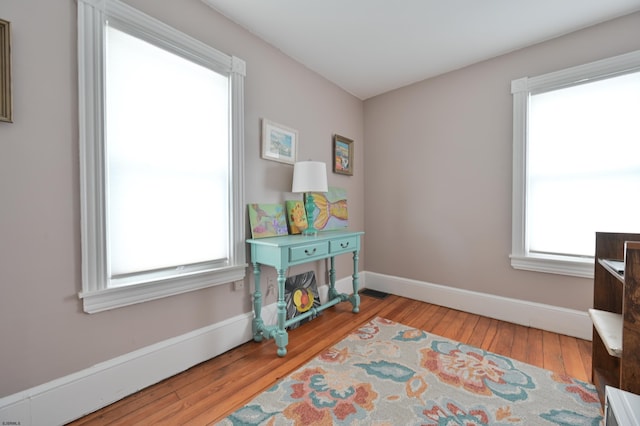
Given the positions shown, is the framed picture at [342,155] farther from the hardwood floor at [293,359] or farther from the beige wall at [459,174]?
the hardwood floor at [293,359]

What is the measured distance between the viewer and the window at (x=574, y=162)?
1.92 m

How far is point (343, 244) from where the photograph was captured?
95.7 inches

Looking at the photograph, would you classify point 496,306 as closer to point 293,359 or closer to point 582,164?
point 582,164

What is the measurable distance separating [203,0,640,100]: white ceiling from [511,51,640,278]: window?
0.37m

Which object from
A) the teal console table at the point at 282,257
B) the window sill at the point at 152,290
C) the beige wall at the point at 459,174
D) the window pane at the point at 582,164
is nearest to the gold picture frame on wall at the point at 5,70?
the window sill at the point at 152,290

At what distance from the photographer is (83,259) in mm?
1335

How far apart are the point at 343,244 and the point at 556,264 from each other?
179 centimetres

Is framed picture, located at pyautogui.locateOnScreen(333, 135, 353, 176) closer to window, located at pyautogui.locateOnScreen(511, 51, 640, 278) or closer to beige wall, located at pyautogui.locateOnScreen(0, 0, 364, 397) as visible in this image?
window, located at pyautogui.locateOnScreen(511, 51, 640, 278)

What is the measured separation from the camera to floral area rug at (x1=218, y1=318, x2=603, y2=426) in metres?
1.30

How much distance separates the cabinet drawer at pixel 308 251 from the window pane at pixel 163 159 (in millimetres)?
522

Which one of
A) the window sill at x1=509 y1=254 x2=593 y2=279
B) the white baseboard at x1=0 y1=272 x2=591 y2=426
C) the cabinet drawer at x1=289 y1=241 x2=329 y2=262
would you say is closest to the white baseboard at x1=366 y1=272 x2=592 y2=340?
the white baseboard at x1=0 y1=272 x2=591 y2=426

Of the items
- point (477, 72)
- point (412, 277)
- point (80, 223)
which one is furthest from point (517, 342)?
point (80, 223)

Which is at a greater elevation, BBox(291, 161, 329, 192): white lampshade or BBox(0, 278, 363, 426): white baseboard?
BBox(291, 161, 329, 192): white lampshade

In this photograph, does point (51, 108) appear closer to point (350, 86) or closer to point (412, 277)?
point (350, 86)
